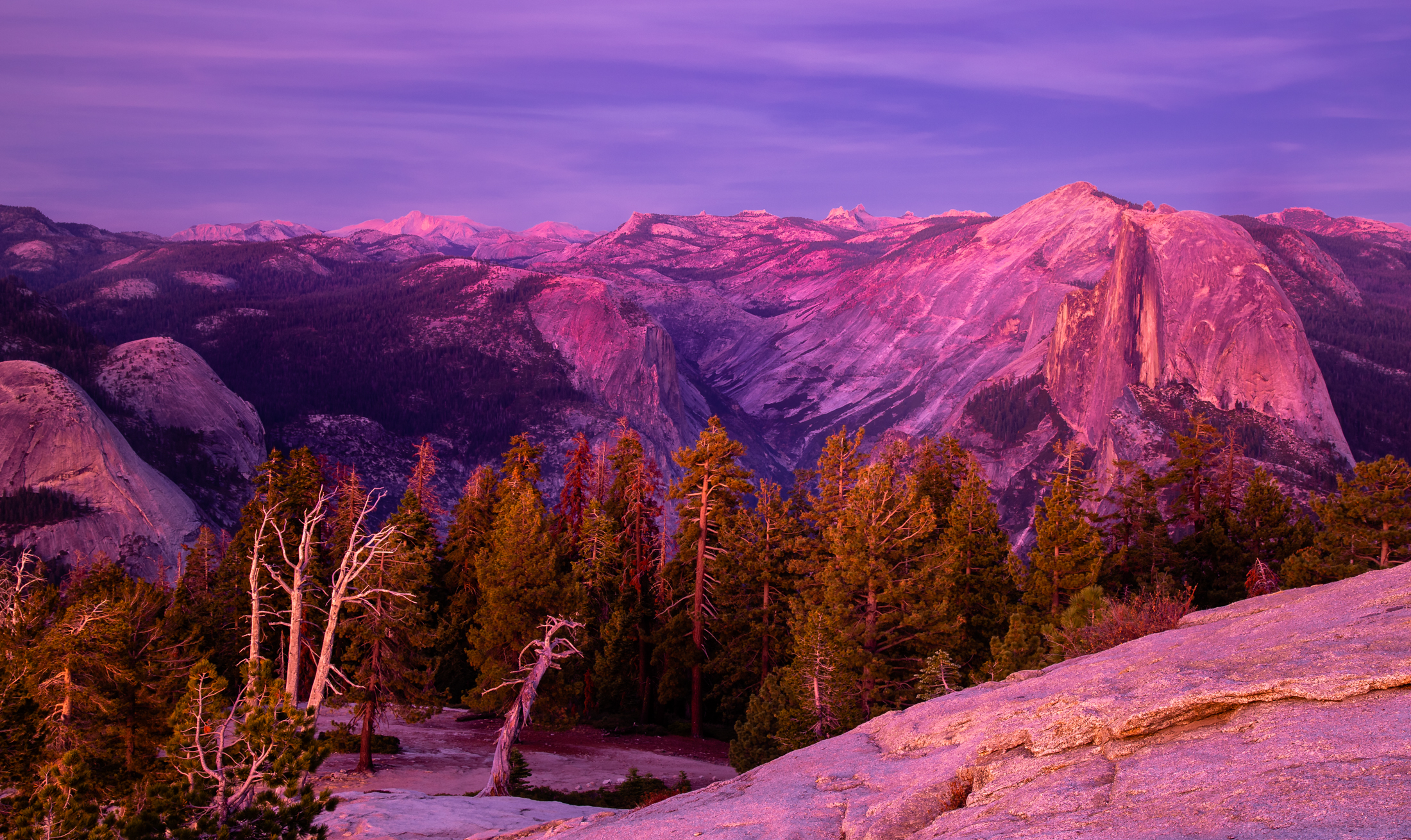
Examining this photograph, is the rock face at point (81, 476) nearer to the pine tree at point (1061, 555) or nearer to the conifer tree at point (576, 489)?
the conifer tree at point (576, 489)

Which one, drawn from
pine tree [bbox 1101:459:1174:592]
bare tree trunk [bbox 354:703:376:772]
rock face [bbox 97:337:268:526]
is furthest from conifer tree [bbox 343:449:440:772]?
rock face [bbox 97:337:268:526]

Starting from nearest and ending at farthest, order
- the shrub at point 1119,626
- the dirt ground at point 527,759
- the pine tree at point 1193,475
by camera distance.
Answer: the shrub at point 1119,626 → the dirt ground at point 527,759 → the pine tree at point 1193,475

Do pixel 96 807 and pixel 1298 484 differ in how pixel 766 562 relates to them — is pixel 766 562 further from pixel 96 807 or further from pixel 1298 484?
pixel 1298 484

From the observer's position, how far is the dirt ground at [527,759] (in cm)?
2942

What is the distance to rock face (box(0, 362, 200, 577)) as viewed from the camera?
73125 mm

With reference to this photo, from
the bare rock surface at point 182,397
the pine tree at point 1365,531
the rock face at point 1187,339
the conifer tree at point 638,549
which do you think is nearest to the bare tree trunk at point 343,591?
the conifer tree at point 638,549

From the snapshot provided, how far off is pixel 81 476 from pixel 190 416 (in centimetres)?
2929

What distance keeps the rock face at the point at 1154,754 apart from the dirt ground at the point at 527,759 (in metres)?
16.5

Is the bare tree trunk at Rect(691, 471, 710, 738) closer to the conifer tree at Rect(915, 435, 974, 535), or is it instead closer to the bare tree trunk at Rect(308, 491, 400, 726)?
the conifer tree at Rect(915, 435, 974, 535)

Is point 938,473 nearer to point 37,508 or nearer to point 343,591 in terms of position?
point 343,591

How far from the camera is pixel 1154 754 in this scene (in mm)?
8281

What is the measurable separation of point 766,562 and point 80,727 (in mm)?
25141

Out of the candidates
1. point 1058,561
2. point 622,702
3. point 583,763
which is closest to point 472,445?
point 622,702

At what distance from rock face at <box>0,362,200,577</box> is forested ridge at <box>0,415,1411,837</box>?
1567 inches
